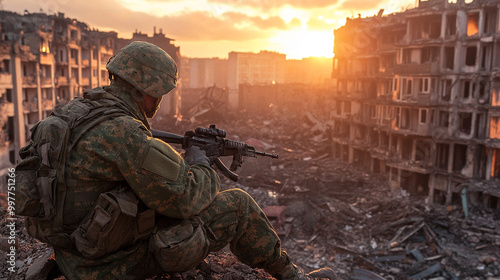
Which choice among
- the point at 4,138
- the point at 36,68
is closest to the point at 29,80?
the point at 36,68

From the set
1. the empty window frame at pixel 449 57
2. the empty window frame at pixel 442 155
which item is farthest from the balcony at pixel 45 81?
the empty window frame at pixel 442 155

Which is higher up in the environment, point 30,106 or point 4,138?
point 30,106

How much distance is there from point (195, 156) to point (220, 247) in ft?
3.07

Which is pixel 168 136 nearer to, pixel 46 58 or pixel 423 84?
pixel 423 84

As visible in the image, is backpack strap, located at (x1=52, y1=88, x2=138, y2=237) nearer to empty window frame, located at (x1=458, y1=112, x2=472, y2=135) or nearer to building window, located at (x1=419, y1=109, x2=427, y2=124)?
empty window frame, located at (x1=458, y1=112, x2=472, y2=135)

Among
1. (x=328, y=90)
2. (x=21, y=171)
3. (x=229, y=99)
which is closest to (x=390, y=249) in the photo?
(x=21, y=171)

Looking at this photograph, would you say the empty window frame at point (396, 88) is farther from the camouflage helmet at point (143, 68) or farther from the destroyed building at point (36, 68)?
the camouflage helmet at point (143, 68)

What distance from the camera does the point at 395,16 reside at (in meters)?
30.8

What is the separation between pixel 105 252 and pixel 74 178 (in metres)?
0.66

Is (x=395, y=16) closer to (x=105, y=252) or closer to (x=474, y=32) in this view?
(x=474, y=32)

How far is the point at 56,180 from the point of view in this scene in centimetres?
317

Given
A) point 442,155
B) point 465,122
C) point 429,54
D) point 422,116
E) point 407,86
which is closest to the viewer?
point 465,122

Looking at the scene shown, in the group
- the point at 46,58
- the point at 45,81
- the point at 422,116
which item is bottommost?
the point at 422,116

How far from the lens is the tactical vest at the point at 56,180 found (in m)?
3.15
